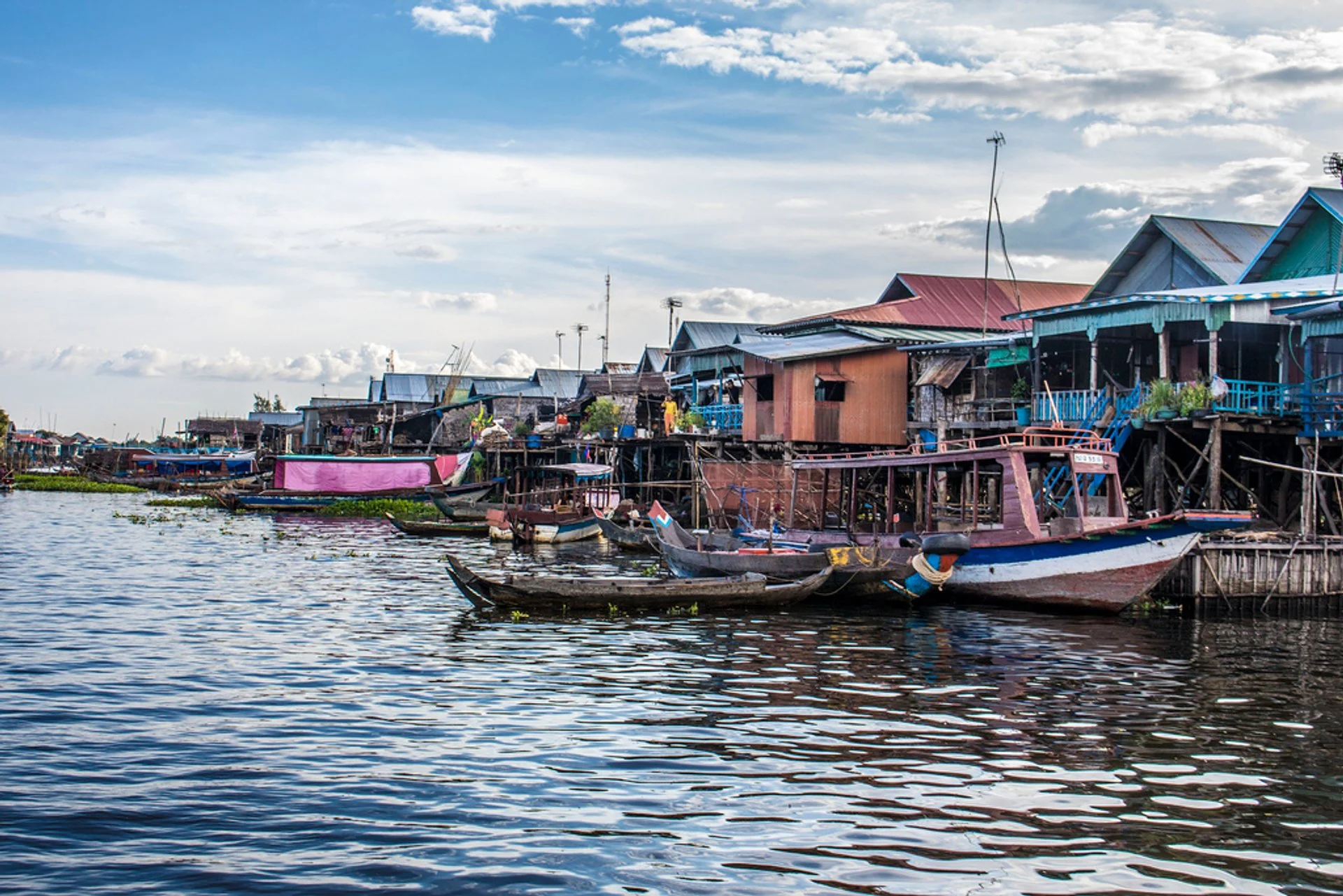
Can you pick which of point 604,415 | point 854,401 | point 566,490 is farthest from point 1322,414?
point 604,415

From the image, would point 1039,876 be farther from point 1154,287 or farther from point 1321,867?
point 1154,287

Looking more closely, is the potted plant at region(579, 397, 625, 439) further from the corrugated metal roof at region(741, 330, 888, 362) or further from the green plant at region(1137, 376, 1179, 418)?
the green plant at region(1137, 376, 1179, 418)

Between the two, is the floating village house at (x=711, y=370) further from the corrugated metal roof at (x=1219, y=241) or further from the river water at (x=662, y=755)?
the river water at (x=662, y=755)

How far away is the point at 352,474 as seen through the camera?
4994cm

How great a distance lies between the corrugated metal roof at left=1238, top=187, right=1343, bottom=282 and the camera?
24.6 meters

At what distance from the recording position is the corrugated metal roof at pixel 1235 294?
22312mm

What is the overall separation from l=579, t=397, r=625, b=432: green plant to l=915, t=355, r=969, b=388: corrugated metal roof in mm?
14829

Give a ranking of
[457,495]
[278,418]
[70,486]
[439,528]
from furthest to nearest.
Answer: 1. [278,418]
2. [70,486]
3. [457,495]
4. [439,528]

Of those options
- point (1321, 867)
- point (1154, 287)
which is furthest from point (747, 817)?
point (1154, 287)

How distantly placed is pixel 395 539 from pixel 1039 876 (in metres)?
29.7

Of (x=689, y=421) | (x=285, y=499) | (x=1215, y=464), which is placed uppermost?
(x=689, y=421)

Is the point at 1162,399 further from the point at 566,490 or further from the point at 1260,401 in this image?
the point at 566,490

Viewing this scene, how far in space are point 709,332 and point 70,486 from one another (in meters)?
40.3

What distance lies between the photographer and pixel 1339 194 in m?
24.8
